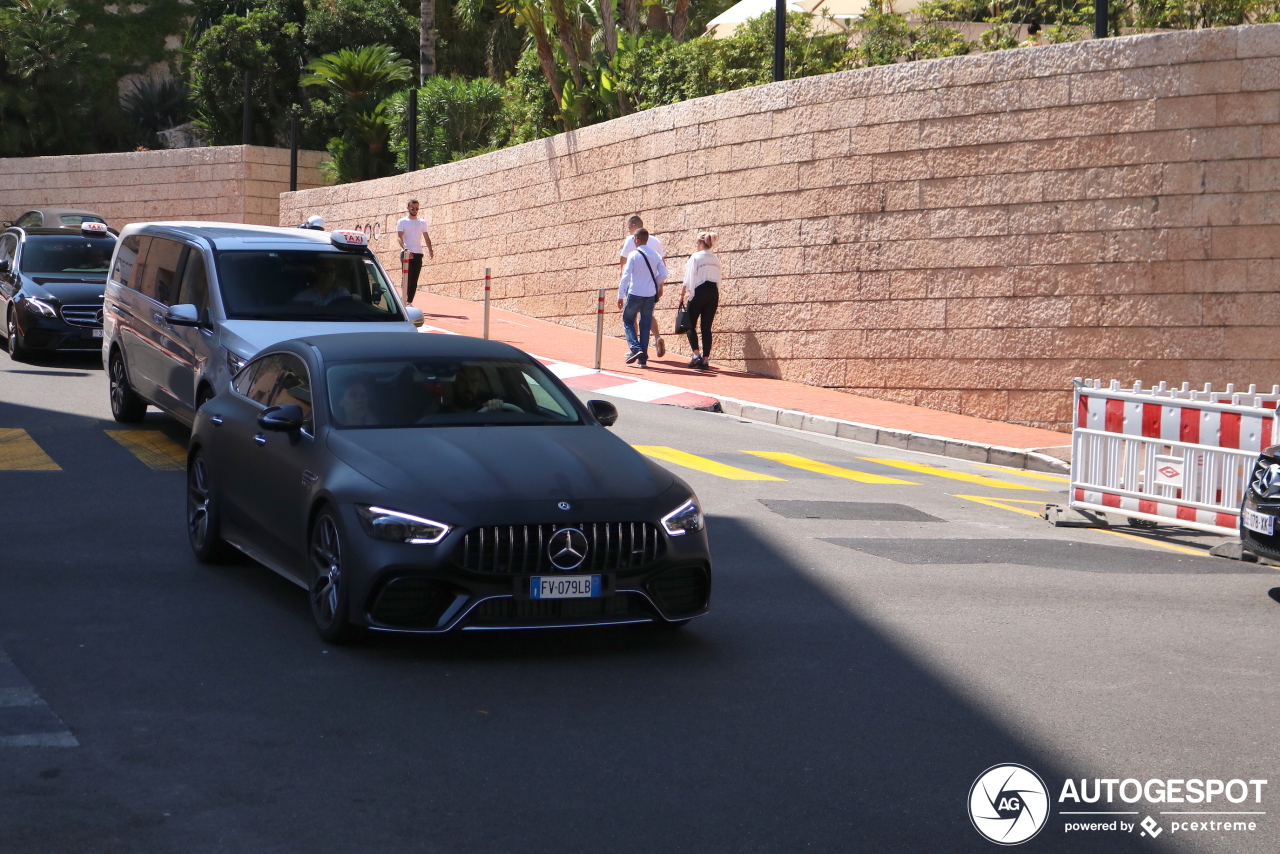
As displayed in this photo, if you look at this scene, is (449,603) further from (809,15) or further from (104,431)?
(809,15)

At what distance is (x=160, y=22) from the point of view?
6003 centimetres

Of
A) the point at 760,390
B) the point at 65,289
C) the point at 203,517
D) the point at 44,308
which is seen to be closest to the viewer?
the point at 203,517

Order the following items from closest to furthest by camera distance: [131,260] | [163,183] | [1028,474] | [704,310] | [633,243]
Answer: [131,260], [1028,474], [633,243], [704,310], [163,183]

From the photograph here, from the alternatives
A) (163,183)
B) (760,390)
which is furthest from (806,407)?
(163,183)

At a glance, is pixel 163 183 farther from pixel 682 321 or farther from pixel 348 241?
pixel 348 241

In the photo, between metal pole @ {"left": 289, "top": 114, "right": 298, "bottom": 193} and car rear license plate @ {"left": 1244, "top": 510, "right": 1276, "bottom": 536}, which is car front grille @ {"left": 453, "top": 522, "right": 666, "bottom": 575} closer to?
car rear license plate @ {"left": 1244, "top": 510, "right": 1276, "bottom": 536}

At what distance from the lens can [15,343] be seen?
17.6m

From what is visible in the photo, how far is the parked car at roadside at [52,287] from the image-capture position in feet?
56.6

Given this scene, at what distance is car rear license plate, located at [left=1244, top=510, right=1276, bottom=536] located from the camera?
330 inches

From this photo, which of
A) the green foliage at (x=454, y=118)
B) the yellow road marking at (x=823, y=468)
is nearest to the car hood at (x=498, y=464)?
the yellow road marking at (x=823, y=468)

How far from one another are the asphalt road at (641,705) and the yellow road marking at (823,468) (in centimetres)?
306

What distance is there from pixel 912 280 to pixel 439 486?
43.3 ft

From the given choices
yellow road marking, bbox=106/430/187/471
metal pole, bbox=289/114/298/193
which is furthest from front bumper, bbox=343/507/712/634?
metal pole, bbox=289/114/298/193

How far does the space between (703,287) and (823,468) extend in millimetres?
6801
